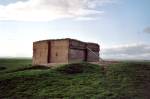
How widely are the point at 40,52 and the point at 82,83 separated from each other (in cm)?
1038

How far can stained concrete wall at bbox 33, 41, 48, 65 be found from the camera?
23.0 metres

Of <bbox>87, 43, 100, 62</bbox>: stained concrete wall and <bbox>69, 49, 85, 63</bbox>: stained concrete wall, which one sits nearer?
<bbox>69, 49, 85, 63</bbox>: stained concrete wall

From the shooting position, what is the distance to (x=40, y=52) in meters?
23.6

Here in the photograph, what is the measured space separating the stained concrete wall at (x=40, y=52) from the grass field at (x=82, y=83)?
625 centimetres

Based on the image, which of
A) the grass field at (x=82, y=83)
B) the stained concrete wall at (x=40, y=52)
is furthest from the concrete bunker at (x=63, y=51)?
the grass field at (x=82, y=83)

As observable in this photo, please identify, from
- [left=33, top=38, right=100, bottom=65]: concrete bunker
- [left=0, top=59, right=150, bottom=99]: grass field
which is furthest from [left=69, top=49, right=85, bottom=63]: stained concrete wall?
[left=0, top=59, right=150, bottom=99]: grass field

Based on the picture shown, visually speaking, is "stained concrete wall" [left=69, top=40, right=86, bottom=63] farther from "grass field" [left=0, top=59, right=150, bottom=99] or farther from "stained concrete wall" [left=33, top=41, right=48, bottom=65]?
"grass field" [left=0, top=59, right=150, bottom=99]

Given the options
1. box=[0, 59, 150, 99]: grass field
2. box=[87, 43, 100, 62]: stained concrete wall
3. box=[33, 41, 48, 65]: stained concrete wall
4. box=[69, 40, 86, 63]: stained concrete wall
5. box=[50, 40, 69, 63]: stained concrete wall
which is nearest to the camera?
box=[0, 59, 150, 99]: grass field

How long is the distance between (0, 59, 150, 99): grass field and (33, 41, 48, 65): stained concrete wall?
6.25 meters

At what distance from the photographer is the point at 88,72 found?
16203 mm

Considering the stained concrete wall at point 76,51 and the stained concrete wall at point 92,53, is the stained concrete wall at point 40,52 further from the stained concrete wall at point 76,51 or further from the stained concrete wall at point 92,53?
the stained concrete wall at point 92,53

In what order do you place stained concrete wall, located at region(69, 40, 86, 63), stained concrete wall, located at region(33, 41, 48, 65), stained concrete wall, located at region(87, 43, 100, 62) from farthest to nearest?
stained concrete wall, located at region(87, 43, 100, 62) → stained concrete wall, located at region(33, 41, 48, 65) → stained concrete wall, located at region(69, 40, 86, 63)

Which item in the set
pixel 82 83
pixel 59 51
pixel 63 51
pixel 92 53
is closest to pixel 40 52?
pixel 59 51

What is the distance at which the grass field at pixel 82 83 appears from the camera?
12.1 m
